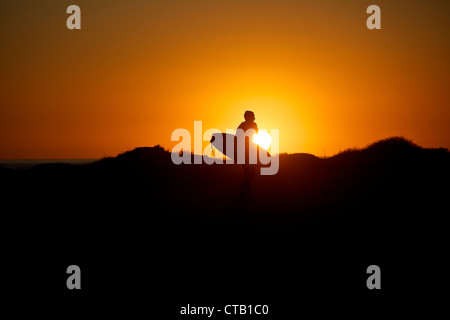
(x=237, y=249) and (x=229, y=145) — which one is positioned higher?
(x=229, y=145)

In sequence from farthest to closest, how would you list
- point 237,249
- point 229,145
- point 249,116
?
point 229,145
point 249,116
point 237,249

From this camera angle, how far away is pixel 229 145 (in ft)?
50.0

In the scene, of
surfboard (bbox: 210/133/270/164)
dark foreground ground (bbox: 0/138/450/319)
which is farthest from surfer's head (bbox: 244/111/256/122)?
dark foreground ground (bbox: 0/138/450/319)

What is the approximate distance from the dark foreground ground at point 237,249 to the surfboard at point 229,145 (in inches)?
66.6

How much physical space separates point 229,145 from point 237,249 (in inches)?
242

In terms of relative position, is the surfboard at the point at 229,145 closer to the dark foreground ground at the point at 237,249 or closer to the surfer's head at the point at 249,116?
the surfer's head at the point at 249,116

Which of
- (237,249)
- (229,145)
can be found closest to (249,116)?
(229,145)

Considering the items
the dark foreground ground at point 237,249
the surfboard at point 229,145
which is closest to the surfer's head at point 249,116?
the surfboard at point 229,145

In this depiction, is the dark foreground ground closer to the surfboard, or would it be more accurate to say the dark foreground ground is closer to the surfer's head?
the surfboard

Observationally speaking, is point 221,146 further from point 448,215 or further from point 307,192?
point 448,215

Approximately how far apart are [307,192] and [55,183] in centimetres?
1768

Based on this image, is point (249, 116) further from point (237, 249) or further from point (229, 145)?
point (237, 249)

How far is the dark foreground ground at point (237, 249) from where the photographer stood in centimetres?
789

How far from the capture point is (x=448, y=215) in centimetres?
1252
